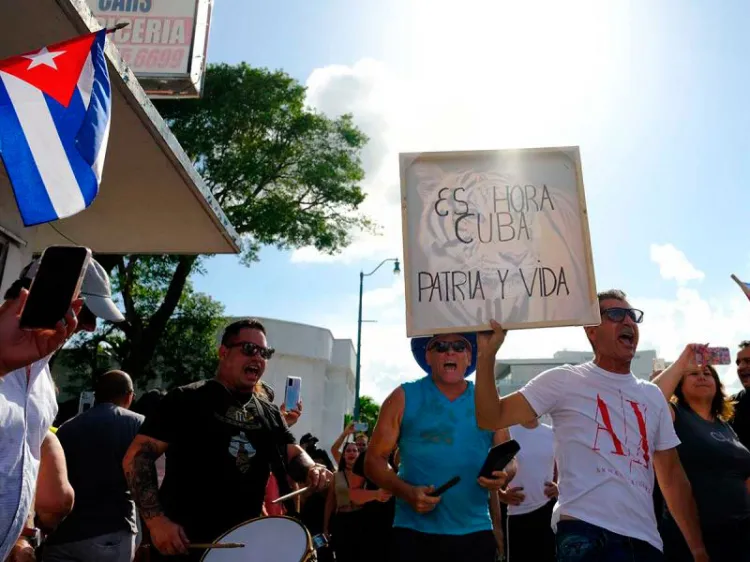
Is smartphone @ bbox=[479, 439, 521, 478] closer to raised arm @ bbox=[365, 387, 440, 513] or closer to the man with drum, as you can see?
raised arm @ bbox=[365, 387, 440, 513]

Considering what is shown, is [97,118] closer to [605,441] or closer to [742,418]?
[605,441]

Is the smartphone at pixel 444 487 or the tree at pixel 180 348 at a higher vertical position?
the tree at pixel 180 348

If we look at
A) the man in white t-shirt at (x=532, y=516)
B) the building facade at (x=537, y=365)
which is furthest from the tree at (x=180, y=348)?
the building facade at (x=537, y=365)

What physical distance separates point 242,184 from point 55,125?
16582 mm

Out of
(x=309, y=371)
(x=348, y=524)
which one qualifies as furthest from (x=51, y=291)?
(x=309, y=371)

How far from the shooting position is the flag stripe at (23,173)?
277 cm

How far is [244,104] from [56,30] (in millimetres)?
16560

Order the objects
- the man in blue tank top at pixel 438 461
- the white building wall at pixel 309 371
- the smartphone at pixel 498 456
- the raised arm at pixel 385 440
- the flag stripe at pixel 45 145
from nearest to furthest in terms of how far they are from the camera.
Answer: the flag stripe at pixel 45 145, the smartphone at pixel 498 456, the man in blue tank top at pixel 438 461, the raised arm at pixel 385 440, the white building wall at pixel 309 371

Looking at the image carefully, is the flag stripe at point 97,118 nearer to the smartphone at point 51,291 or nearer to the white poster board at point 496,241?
the smartphone at point 51,291

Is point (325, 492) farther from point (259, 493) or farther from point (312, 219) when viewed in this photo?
point (312, 219)

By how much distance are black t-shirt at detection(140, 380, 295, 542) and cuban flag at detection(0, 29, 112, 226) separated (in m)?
1.24

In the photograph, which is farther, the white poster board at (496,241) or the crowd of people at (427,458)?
the white poster board at (496,241)

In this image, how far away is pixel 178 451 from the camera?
Answer: 11.3 ft

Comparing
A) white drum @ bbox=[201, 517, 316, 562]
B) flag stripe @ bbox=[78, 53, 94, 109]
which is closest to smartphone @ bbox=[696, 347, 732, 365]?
white drum @ bbox=[201, 517, 316, 562]
